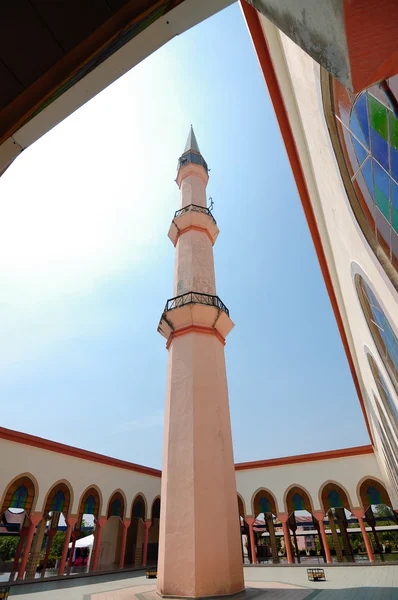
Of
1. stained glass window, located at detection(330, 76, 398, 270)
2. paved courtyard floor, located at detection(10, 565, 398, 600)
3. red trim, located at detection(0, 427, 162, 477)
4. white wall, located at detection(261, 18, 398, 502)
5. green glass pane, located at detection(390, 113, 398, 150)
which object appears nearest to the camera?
green glass pane, located at detection(390, 113, 398, 150)

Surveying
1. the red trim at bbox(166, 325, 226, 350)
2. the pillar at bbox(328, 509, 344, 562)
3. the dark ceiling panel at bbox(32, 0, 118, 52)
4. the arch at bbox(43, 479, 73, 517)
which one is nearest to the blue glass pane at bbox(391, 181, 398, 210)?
the dark ceiling panel at bbox(32, 0, 118, 52)

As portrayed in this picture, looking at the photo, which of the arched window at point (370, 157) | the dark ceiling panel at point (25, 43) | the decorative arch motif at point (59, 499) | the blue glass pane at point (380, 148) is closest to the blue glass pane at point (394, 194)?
the arched window at point (370, 157)

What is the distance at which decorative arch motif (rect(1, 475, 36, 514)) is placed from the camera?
35.0 feet

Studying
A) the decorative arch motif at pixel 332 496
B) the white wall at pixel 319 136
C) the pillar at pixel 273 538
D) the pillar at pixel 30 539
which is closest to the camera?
the white wall at pixel 319 136

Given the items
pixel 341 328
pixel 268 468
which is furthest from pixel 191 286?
pixel 268 468

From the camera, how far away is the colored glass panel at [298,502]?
1420 cm

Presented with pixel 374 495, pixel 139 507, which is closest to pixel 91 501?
pixel 139 507

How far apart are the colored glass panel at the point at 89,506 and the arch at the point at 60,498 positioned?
898 millimetres

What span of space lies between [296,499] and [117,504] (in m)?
8.11

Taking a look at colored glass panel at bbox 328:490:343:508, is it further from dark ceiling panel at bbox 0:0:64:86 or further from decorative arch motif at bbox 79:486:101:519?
dark ceiling panel at bbox 0:0:64:86

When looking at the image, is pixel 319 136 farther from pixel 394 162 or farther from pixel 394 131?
pixel 394 131

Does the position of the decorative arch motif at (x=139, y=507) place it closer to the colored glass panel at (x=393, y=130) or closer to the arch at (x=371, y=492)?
A: the arch at (x=371, y=492)

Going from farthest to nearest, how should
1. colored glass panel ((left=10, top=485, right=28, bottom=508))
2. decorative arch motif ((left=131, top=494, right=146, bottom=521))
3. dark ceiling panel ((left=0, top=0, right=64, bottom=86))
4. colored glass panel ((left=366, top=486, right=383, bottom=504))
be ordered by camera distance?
1. decorative arch motif ((left=131, top=494, right=146, bottom=521))
2. colored glass panel ((left=366, top=486, right=383, bottom=504))
3. colored glass panel ((left=10, top=485, right=28, bottom=508))
4. dark ceiling panel ((left=0, top=0, right=64, bottom=86))

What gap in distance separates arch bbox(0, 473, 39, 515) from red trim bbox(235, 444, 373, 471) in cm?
926
